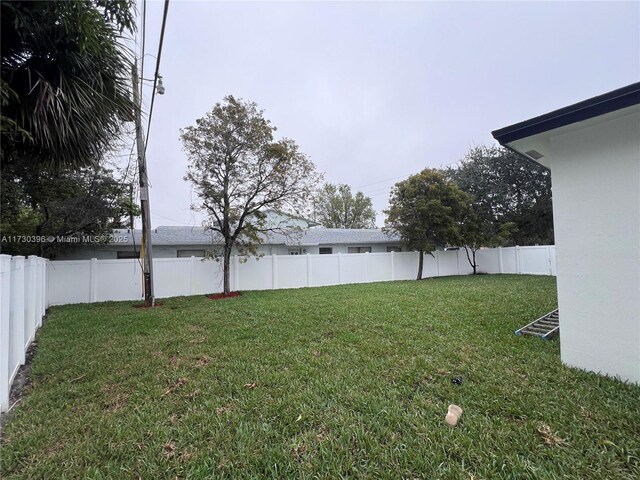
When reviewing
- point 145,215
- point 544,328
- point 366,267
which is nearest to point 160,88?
point 145,215

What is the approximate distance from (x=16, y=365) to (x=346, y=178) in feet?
95.4

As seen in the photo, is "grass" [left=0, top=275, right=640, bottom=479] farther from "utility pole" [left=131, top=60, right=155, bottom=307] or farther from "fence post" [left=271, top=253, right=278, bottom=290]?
"fence post" [left=271, top=253, right=278, bottom=290]

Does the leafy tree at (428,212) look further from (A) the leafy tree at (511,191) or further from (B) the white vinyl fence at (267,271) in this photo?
(A) the leafy tree at (511,191)

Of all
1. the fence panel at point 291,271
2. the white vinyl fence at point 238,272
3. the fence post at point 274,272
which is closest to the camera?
the white vinyl fence at point 238,272

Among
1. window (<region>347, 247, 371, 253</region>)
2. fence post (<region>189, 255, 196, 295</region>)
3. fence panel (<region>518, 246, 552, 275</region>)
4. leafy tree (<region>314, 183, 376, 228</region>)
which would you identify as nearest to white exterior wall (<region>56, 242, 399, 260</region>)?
window (<region>347, 247, 371, 253</region>)

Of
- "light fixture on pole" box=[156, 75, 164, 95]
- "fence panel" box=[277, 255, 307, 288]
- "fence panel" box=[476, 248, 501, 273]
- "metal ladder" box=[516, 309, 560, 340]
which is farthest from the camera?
"fence panel" box=[476, 248, 501, 273]

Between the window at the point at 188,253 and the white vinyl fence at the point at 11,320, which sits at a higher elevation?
the window at the point at 188,253

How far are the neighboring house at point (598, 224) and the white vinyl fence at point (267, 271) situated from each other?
1024 cm

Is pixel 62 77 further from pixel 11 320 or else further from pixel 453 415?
pixel 453 415

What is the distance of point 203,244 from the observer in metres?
14.4

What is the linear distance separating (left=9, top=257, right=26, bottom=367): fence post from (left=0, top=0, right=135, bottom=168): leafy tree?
4.88 ft

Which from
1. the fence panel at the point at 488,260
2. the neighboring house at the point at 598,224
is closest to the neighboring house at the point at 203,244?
the fence panel at the point at 488,260

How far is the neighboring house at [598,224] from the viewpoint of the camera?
121 inches

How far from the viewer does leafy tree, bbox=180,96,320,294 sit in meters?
10.1
